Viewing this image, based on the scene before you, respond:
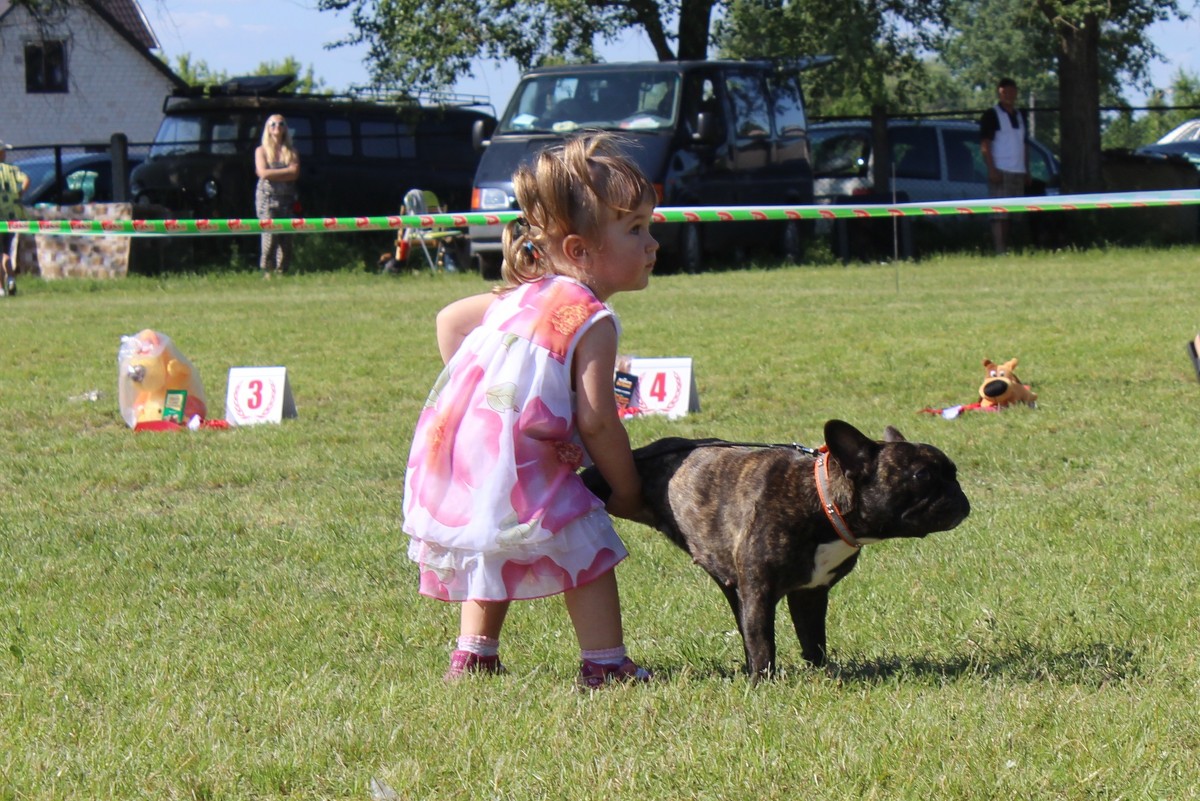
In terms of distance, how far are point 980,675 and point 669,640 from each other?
89 centimetres

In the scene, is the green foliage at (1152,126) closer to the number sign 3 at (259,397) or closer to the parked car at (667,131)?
the parked car at (667,131)

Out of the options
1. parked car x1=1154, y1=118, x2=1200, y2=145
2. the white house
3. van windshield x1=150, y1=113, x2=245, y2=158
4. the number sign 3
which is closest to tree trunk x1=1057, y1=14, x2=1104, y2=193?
parked car x1=1154, y1=118, x2=1200, y2=145

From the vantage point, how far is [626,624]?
4473mm

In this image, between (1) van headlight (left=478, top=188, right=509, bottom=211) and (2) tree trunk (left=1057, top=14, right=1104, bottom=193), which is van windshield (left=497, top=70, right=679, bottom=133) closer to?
(1) van headlight (left=478, top=188, right=509, bottom=211)

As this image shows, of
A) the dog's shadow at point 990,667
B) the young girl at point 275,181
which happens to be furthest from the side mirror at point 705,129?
the dog's shadow at point 990,667

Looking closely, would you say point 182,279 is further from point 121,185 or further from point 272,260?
point 121,185

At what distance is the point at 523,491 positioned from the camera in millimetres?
3512

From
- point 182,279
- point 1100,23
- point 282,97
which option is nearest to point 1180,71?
point 1100,23

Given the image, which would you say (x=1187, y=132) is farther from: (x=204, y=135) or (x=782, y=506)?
(x=782, y=506)

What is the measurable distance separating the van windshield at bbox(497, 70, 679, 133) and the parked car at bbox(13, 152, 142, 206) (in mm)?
8114

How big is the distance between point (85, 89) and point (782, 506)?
167ft

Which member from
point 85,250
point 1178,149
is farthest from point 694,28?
point 85,250

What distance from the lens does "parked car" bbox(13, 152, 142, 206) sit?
23672 millimetres

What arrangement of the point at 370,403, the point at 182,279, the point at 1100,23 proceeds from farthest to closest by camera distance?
the point at 1100,23 < the point at 182,279 < the point at 370,403
